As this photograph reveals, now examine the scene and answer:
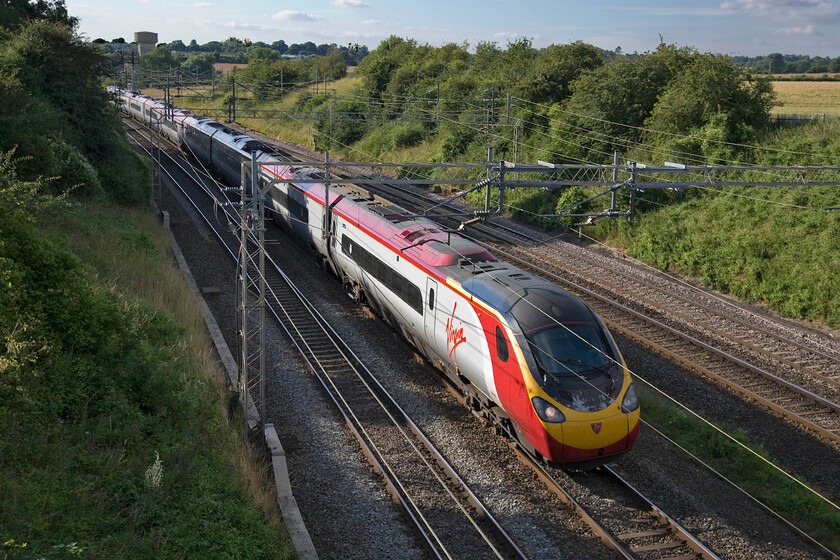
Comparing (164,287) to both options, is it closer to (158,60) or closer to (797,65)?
(158,60)

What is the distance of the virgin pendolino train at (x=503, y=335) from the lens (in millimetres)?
11055

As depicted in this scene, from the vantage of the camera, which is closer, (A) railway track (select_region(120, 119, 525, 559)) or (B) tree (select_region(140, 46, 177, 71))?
(A) railway track (select_region(120, 119, 525, 559))

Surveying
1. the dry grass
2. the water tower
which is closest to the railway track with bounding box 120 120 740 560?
the dry grass

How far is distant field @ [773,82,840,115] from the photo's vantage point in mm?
38344

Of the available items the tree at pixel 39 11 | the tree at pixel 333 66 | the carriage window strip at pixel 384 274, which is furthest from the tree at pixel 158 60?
the carriage window strip at pixel 384 274

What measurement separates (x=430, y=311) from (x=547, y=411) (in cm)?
453

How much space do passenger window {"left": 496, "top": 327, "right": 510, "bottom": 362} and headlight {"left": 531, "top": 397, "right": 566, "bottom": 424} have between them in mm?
1025

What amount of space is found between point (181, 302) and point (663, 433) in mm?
12854

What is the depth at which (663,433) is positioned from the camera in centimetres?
1369

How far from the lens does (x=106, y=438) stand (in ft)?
32.7

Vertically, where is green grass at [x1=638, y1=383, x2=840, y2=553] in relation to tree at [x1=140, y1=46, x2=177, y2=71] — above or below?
below

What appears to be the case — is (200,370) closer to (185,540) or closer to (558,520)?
(185,540)

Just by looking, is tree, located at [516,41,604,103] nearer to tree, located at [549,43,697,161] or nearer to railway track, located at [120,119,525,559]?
tree, located at [549,43,697,161]

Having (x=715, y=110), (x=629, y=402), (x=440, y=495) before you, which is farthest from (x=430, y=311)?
(x=715, y=110)
